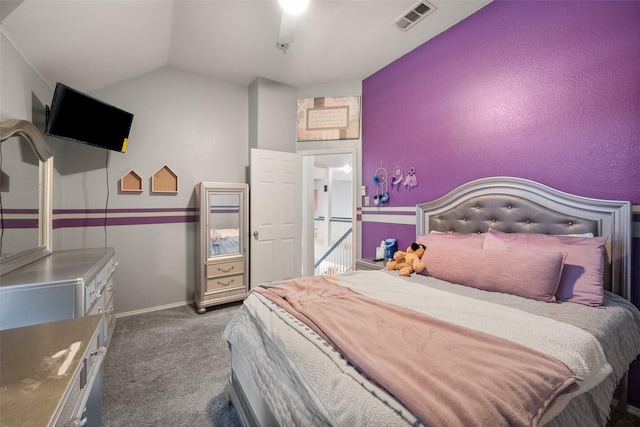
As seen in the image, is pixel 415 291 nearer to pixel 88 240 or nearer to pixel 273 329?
pixel 273 329

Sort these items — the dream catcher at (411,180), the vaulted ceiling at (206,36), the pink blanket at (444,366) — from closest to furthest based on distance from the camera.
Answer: the pink blanket at (444,366) < the vaulted ceiling at (206,36) < the dream catcher at (411,180)

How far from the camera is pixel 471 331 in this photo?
106 cm

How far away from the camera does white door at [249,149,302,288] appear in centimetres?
347

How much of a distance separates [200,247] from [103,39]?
2075 mm

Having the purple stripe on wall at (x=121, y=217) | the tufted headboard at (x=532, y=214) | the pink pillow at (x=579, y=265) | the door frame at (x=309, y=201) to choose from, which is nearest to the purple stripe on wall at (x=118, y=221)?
the purple stripe on wall at (x=121, y=217)

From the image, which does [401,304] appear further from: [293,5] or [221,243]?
[221,243]

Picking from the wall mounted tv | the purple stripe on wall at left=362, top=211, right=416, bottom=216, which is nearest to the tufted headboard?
the purple stripe on wall at left=362, top=211, right=416, bottom=216

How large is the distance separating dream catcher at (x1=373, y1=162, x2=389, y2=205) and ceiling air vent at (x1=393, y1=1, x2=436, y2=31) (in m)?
1.45

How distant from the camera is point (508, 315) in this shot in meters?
1.27

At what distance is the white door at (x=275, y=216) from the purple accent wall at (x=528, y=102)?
134cm

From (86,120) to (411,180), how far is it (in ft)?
10.4

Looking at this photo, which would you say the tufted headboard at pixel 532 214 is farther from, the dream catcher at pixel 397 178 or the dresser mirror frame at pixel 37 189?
the dresser mirror frame at pixel 37 189

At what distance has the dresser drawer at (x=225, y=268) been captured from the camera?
10.4 feet

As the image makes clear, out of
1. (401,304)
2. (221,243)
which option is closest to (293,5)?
(401,304)
